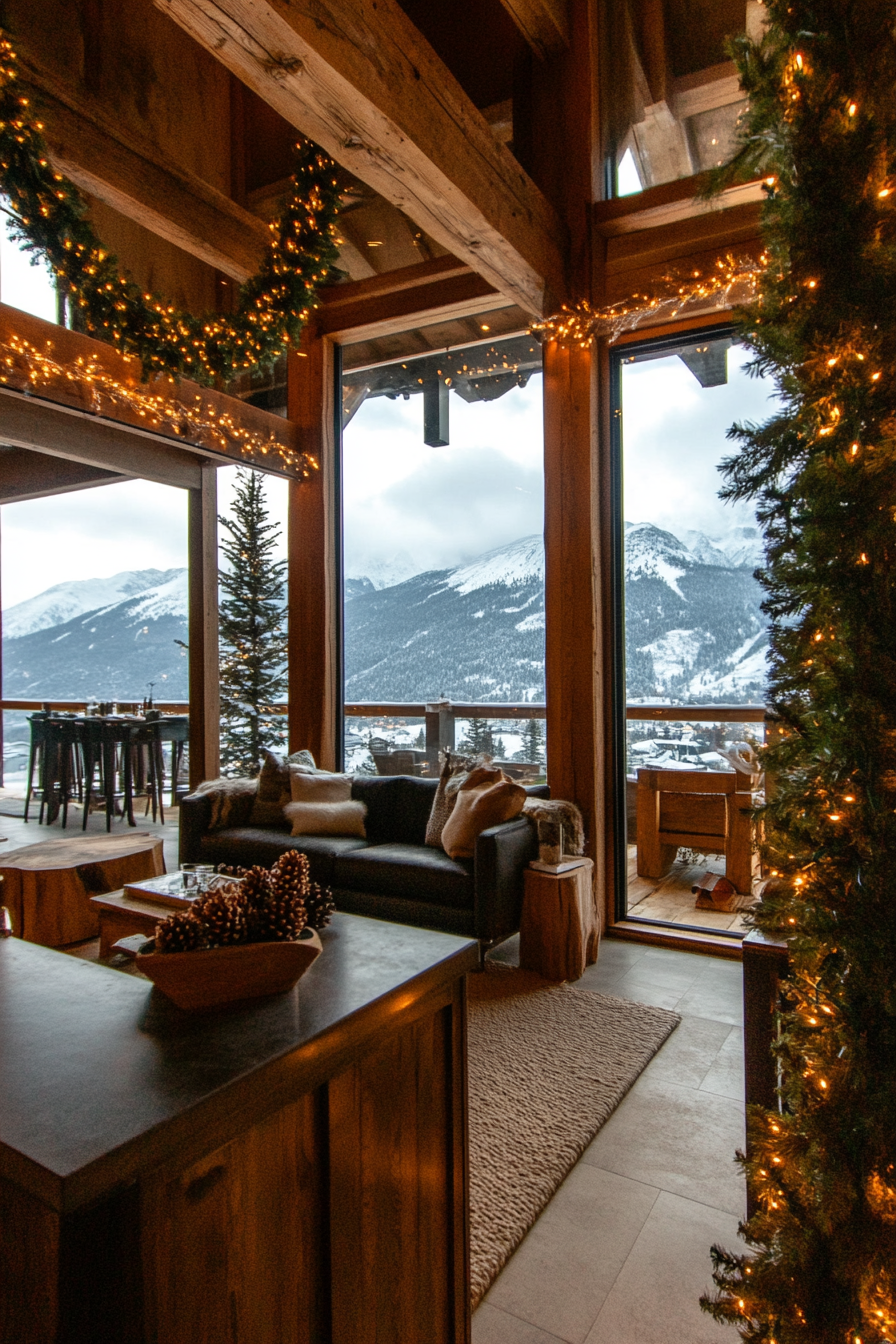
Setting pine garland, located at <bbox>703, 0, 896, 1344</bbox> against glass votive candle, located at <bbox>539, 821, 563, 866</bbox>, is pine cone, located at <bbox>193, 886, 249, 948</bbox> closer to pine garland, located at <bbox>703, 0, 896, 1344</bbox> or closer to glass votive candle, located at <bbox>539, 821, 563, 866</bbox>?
pine garland, located at <bbox>703, 0, 896, 1344</bbox>

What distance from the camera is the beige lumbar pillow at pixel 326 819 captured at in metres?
4.12

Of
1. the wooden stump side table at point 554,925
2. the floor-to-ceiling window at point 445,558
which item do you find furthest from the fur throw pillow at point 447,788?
the wooden stump side table at point 554,925

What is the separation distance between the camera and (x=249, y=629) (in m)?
6.29

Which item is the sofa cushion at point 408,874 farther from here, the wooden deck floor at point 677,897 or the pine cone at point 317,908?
the pine cone at point 317,908

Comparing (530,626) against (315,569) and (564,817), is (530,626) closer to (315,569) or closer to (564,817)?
(564,817)

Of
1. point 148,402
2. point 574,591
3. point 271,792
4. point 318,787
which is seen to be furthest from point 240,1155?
point 148,402

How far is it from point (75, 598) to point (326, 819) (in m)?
5.32

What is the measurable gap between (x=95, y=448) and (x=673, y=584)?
378cm

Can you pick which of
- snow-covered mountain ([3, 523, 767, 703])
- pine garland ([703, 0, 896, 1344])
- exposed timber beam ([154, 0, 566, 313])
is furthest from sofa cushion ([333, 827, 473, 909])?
exposed timber beam ([154, 0, 566, 313])

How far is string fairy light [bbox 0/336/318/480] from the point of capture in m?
3.48

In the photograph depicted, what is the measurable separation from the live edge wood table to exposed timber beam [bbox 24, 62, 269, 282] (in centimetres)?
358

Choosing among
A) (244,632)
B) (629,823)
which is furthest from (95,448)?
(629,823)

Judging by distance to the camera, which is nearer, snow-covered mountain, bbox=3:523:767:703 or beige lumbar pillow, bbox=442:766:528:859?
beige lumbar pillow, bbox=442:766:528:859

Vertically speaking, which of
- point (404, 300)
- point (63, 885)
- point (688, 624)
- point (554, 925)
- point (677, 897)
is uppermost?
point (404, 300)
